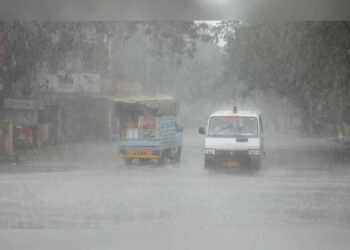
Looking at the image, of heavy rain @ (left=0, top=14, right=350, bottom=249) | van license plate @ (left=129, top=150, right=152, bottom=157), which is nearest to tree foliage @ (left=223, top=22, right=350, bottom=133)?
heavy rain @ (left=0, top=14, right=350, bottom=249)

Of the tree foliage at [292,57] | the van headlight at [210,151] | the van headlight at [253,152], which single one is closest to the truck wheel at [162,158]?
the van headlight at [210,151]

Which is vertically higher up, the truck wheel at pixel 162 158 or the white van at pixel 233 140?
the white van at pixel 233 140

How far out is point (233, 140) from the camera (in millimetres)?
19891

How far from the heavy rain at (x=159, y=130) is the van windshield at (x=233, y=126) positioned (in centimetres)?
3

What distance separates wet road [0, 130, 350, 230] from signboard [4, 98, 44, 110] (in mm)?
4198

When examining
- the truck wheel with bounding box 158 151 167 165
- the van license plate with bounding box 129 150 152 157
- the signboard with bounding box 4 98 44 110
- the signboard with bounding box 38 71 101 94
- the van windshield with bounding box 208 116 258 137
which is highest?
the signboard with bounding box 38 71 101 94

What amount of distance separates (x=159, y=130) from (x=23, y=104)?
26.4ft

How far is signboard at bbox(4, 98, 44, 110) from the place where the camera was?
88.9 ft

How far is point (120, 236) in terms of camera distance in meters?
8.62

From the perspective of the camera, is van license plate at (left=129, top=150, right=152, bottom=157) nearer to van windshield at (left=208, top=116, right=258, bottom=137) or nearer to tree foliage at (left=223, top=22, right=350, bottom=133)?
van windshield at (left=208, top=116, right=258, bottom=137)

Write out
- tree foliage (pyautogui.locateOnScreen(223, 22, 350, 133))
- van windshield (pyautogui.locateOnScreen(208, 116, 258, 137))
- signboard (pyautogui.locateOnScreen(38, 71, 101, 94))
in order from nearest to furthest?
van windshield (pyautogui.locateOnScreen(208, 116, 258, 137)) < tree foliage (pyautogui.locateOnScreen(223, 22, 350, 133)) < signboard (pyautogui.locateOnScreen(38, 71, 101, 94))

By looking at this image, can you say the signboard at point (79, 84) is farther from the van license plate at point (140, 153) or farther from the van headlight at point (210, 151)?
the van headlight at point (210, 151)

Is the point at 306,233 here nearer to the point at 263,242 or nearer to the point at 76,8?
the point at 263,242

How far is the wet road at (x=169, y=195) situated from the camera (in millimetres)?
10828
